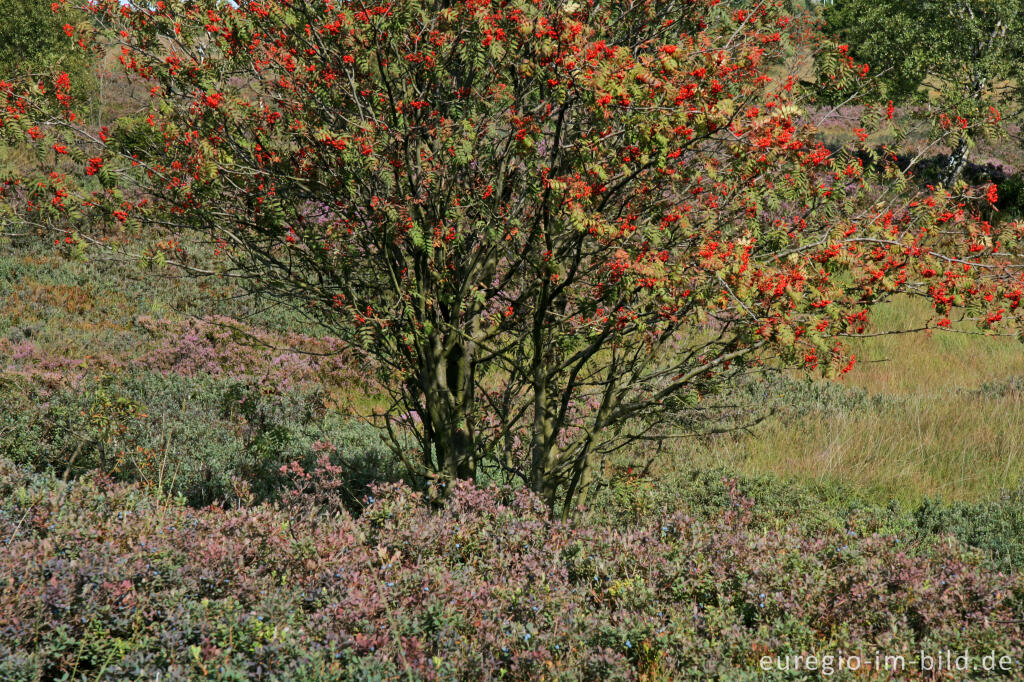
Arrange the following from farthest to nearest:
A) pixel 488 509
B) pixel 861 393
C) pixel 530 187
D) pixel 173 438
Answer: pixel 861 393 → pixel 173 438 → pixel 488 509 → pixel 530 187

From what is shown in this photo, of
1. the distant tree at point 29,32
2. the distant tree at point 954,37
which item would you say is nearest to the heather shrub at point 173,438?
the distant tree at point 954,37

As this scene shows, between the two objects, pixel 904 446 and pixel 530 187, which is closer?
pixel 530 187

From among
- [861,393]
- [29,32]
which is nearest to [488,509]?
[861,393]

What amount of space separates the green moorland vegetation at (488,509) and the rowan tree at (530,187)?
0.17 feet

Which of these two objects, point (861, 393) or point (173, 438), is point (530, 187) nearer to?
point (173, 438)

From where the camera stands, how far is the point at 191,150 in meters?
4.80

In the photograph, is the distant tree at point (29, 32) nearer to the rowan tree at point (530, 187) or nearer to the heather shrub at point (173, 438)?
the heather shrub at point (173, 438)

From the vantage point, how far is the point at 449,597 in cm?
350

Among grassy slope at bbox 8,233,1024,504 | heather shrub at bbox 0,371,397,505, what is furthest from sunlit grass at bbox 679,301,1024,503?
heather shrub at bbox 0,371,397,505

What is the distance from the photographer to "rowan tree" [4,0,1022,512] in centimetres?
387

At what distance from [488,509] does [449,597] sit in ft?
3.54

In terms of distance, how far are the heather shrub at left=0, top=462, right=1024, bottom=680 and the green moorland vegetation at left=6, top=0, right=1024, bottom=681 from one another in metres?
0.02

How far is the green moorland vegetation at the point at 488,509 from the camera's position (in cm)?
328

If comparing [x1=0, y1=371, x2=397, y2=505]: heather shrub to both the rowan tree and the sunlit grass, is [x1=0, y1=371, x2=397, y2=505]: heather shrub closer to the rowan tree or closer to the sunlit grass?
the rowan tree
